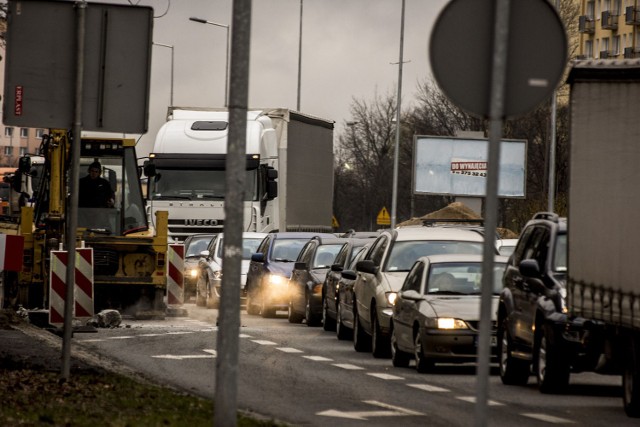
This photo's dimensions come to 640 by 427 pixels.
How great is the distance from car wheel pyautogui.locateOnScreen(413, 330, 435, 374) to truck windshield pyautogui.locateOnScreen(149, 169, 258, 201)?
19.5 meters

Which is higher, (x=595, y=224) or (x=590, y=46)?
(x=590, y=46)

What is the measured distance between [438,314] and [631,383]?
4678 mm

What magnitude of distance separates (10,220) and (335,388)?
16049 millimetres

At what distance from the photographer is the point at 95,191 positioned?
29.2 meters

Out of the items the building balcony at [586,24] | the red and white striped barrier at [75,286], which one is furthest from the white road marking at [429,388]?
the building balcony at [586,24]

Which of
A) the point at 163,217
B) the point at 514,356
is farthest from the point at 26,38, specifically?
the point at 163,217

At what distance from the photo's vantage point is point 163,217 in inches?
1145

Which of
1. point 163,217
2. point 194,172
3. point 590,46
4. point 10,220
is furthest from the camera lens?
point 590,46

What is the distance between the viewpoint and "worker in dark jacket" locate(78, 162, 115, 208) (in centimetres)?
2894

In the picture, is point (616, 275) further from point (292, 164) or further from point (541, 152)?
point (541, 152)

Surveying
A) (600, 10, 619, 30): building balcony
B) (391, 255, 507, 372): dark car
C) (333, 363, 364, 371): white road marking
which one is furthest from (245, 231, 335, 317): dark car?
(600, 10, 619, 30): building balcony

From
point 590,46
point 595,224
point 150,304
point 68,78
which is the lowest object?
point 150,304

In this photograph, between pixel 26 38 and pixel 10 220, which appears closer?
pixel 26 38

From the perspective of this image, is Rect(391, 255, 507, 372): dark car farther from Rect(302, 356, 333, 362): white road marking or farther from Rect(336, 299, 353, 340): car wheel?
Rect(336, 299, 353, 340): car wheel
